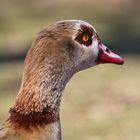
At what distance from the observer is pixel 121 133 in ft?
28.7

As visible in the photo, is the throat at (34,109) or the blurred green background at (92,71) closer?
the throat at (34,109)

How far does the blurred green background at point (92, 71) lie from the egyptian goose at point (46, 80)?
350 cm

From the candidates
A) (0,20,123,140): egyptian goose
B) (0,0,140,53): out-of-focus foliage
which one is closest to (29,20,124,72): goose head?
(0,20,123,140): egyptian goose

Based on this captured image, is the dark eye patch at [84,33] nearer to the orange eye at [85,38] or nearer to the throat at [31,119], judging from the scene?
the orange eye at [85,38]

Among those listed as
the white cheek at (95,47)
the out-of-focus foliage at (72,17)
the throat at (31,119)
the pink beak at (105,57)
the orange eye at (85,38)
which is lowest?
the out-of-focus foliage at (72,17)

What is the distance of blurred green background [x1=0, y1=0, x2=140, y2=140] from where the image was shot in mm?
9133

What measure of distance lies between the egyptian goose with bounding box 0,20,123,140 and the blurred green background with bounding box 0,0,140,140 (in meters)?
3.50

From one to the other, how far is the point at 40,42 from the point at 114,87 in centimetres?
582

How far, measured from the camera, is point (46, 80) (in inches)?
198

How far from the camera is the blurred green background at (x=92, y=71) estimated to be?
9133 mm

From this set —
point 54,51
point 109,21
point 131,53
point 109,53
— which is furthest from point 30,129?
point 109,21

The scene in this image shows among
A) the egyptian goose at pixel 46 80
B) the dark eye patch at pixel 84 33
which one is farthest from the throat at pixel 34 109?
the dark eye patch at pixel 84 33

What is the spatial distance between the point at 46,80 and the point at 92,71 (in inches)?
275

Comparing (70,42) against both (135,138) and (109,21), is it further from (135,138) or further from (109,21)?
(109,21)
